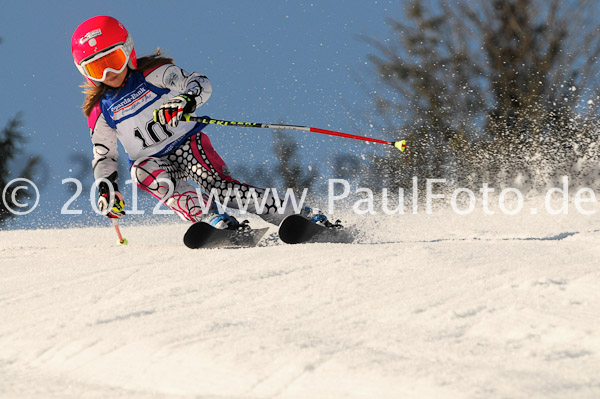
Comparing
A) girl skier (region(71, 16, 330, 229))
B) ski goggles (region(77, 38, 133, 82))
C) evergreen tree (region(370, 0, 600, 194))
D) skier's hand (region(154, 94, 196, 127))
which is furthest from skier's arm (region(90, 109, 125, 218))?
evergreen tree (region(370, 0, 600, 194))

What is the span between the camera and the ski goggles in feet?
12.4

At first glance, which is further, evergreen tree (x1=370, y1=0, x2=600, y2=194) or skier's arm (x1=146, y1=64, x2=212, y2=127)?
evergreen tree (x1=370, y1=0, x2=600, y2=194)

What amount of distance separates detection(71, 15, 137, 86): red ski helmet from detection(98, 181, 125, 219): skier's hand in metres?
0.67

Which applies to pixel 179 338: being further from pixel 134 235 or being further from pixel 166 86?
pixel 134 235

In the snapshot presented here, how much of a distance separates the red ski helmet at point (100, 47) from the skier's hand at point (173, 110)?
1.38 feet

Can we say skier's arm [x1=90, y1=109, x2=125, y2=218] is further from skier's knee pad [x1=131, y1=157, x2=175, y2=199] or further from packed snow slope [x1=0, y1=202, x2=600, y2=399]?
packed snow slope [x1=0, y1=202, x2=600, y2=399]

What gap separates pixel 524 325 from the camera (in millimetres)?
2047

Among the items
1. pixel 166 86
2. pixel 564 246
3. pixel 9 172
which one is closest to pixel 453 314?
pixel 564 246

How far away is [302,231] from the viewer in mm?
3834

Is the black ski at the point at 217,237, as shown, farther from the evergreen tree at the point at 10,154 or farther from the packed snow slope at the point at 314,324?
the evergreen tree at the point at 10,154

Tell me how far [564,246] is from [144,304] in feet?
6.96

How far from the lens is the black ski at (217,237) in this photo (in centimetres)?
378

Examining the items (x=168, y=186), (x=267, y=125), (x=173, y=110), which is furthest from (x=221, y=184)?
(x=173, y=110)

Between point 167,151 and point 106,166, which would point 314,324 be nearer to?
point 167,151
